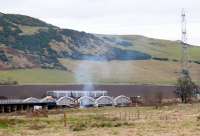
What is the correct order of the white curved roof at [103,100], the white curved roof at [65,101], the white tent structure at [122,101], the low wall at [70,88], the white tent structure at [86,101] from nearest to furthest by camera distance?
the white curved roof at [65,101]
the white tent structure at [86,101]
the white curved roof at [103,100]
the white tent structure at [122,101]
the low wall at [70,88]

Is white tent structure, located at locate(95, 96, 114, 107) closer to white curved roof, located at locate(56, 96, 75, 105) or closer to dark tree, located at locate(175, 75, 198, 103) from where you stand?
white curved roof, located at locate(56, 96, 75, 105)

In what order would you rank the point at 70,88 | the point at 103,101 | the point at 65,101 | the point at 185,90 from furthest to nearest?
the point at 70,88
the point at 185,90
the point at 103,101
the point at 65,101

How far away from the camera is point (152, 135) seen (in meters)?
40.4

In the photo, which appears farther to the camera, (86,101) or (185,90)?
(185,90)

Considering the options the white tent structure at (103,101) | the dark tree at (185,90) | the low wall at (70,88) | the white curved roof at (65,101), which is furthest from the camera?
the low wall at (70,88)

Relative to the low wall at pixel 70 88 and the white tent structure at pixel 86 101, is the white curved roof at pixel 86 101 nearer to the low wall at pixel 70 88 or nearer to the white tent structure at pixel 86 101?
the white tent structure at pixel 86 101

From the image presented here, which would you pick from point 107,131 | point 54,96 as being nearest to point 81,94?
point 54,96

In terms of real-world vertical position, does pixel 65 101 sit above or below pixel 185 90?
below

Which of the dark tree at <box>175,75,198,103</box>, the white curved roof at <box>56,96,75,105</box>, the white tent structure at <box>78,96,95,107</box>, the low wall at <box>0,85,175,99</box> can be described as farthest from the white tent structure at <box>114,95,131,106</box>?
the low wall at <box>0,85,175,99</box>

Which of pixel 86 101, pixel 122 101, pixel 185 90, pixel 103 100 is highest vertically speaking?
pixel 185 90

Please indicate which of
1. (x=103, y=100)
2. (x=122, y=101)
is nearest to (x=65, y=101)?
(x=103, y=100)

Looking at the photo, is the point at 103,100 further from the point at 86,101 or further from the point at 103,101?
the point at 86,101

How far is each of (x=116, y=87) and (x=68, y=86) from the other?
Answer: 15.8 m

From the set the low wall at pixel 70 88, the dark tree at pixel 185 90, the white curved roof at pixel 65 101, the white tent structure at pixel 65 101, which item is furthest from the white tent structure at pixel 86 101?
the low wall at pixel 70 88
